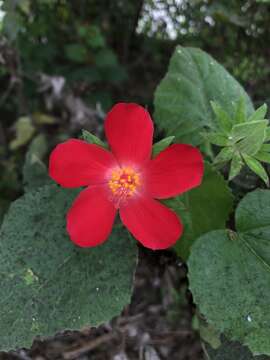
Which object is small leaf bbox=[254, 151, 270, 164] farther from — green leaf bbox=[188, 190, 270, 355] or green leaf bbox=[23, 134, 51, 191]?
green leaf bbox=[23, 134, 51, 191]

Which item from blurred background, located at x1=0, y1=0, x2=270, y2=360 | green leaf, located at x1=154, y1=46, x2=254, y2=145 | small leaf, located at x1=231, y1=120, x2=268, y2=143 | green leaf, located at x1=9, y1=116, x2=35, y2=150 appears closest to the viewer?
small leaf, located at x1=231, y1=120, x2=268, y2=143

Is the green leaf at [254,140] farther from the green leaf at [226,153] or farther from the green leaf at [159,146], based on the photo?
the green leaf at [159,146]

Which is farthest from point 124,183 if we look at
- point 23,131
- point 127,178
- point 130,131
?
point 23,131

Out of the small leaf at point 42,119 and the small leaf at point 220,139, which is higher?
the small leaf at point 220,139

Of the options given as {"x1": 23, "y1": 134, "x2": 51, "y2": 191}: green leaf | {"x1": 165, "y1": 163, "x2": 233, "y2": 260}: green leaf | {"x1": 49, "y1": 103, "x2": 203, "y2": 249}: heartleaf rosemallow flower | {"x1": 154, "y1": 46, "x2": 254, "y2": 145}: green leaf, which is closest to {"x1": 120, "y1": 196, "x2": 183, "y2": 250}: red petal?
{"x1": 49, "y1": 103, "x2": 203, "y2": 249}: heartleaf rosemallow flower

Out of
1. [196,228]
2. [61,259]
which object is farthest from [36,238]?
[196,228]

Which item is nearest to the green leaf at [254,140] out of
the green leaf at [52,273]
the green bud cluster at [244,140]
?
the green bud cluster at [244,140]
